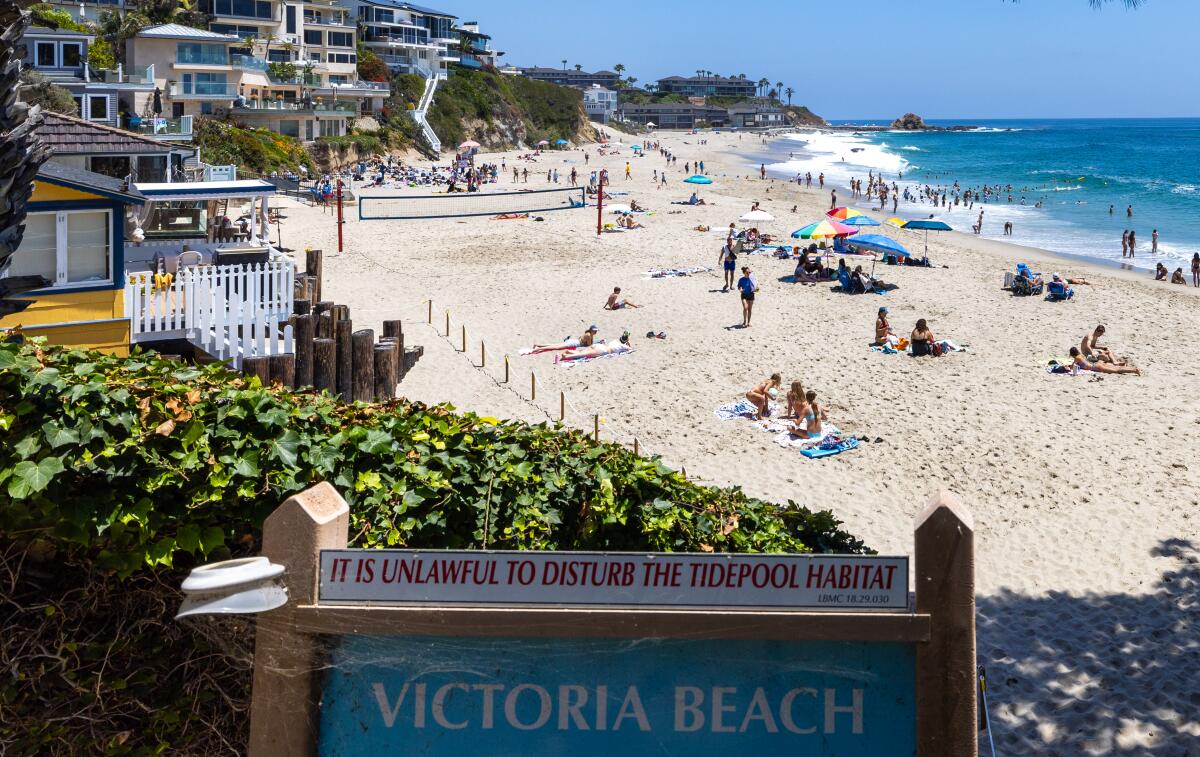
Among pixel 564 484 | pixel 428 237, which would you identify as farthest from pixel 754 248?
pixel 564 484

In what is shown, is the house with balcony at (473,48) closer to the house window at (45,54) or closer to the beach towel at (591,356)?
the house window at (45,54)

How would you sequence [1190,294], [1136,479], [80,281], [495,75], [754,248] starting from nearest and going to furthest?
[80,281], [1136,479], [1190,294], [754,248], [495,75]

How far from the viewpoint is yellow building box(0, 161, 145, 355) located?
984 cm

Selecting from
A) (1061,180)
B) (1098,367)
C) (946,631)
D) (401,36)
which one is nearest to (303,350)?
(946,631)

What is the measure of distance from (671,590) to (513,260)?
26.4 m

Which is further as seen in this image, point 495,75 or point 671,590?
→ point 495,75

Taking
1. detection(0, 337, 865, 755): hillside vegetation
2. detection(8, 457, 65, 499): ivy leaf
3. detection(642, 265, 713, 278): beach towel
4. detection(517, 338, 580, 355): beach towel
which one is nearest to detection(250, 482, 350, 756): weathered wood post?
detection(0, 337, 865, 755): hillside vegetation

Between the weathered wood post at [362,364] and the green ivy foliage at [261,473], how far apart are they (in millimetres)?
6392

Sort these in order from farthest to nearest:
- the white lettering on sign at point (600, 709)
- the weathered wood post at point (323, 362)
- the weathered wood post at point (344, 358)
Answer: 1. the weathered wood post at point (344, 358)
2. the weathered wood post at point (323, 362)
3. the white lettering on sign at point (600, 709)

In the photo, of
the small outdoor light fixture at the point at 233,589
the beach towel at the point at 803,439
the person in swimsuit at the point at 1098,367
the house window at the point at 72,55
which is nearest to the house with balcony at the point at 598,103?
the house window at the point at 72,55

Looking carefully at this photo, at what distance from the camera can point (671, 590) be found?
3.51 m

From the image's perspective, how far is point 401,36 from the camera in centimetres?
9938

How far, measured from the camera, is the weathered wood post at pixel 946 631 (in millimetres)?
3457

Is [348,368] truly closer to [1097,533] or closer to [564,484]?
[564,484]
